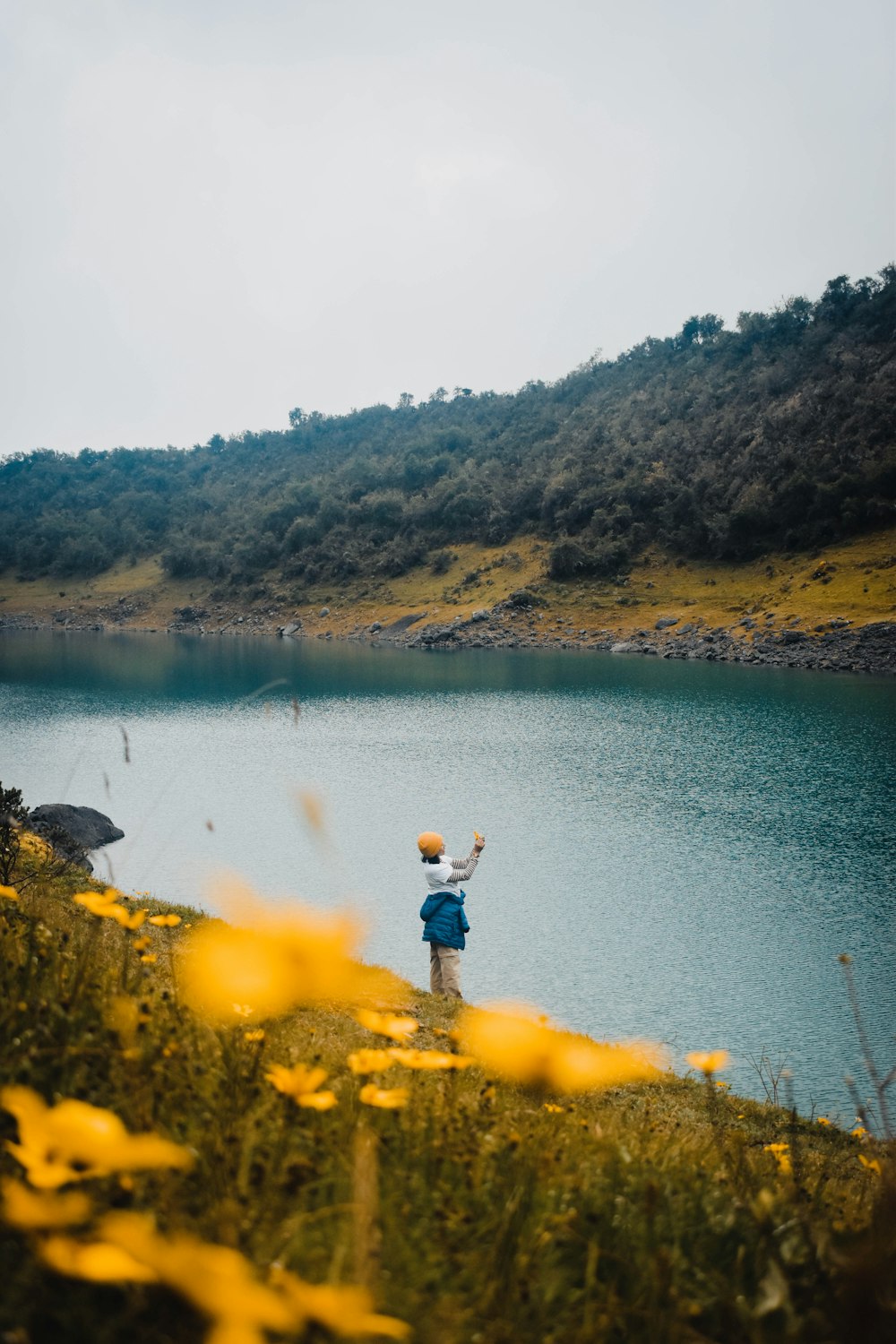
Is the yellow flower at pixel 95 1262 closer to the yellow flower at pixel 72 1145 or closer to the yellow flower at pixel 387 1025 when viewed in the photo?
the yellow flower at pixel 72 1145

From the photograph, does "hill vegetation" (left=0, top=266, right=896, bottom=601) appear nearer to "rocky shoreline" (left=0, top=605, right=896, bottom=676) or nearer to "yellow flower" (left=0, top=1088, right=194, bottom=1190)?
"rocky shoreline" (left=0, top=605, right=896, bottom=676)

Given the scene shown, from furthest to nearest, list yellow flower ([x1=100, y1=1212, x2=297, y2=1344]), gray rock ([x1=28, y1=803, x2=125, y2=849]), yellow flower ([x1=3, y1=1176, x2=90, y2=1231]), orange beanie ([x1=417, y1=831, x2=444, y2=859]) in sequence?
gray rock ([x1=28, y1=803, x2=125, y2=849])
orange beanie ([x1=417, y1=831, x2=444, y2=859])
yellow flower ([x1=3, y1=1176, x2=90, y2=1231])
yellow flower ([x1=100, y1=1212, x2=297, y2=1344])

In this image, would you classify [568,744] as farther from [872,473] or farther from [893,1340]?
[872,473]

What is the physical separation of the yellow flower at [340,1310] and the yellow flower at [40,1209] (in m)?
0.38

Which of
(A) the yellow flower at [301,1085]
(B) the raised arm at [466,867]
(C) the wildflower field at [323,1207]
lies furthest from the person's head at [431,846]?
(A) the yellow flower at [301,1085]

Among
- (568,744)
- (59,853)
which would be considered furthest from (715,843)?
(59,853)

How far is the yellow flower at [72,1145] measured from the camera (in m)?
1.26

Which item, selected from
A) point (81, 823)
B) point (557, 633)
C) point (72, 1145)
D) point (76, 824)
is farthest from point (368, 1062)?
point (557, 633)

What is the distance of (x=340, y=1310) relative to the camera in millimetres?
1174

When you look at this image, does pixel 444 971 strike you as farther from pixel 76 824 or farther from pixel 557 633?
pixel 557 633

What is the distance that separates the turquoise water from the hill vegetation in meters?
34.9

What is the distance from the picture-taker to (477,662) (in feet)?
199

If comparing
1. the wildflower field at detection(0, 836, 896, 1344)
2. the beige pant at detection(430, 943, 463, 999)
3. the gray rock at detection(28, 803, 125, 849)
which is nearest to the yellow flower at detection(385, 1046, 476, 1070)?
the wildflower field at detection(0, 836, 896, 1344)

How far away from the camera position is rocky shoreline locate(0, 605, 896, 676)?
51812 mm
